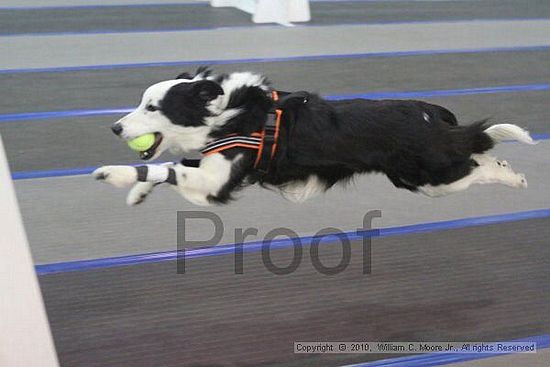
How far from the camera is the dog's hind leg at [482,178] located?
3.14 meters

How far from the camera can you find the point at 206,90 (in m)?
2.66

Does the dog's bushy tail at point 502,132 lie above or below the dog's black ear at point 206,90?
below

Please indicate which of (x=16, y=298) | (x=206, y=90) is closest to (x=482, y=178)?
(x=206, y=90)

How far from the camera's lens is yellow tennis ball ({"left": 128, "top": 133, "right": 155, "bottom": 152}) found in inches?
105

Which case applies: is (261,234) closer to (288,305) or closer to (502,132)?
(288,305)

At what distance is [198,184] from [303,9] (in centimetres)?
562

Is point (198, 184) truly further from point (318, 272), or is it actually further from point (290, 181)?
point (318, 272)

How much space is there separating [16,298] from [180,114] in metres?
0.91

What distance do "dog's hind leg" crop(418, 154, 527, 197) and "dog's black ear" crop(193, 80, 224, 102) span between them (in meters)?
0.93

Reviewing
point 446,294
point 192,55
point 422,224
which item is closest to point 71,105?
point 192,55

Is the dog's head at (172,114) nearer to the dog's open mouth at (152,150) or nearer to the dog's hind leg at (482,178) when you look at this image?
the dog's open mouth at (152,150)

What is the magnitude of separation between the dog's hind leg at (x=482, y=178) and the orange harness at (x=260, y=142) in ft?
2.29

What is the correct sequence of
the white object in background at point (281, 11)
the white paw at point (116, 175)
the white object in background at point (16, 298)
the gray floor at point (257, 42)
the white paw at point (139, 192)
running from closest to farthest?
1. the white object in background at point (16, 298)
2. the white paw at point (116, 175)
3. the white paw at point (139, 192)
4. the gray floor at point (257, 42)
5. the white object in background at point (281, 11)

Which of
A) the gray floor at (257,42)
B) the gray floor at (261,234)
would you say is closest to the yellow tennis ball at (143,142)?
the gray floor at (261,234)
